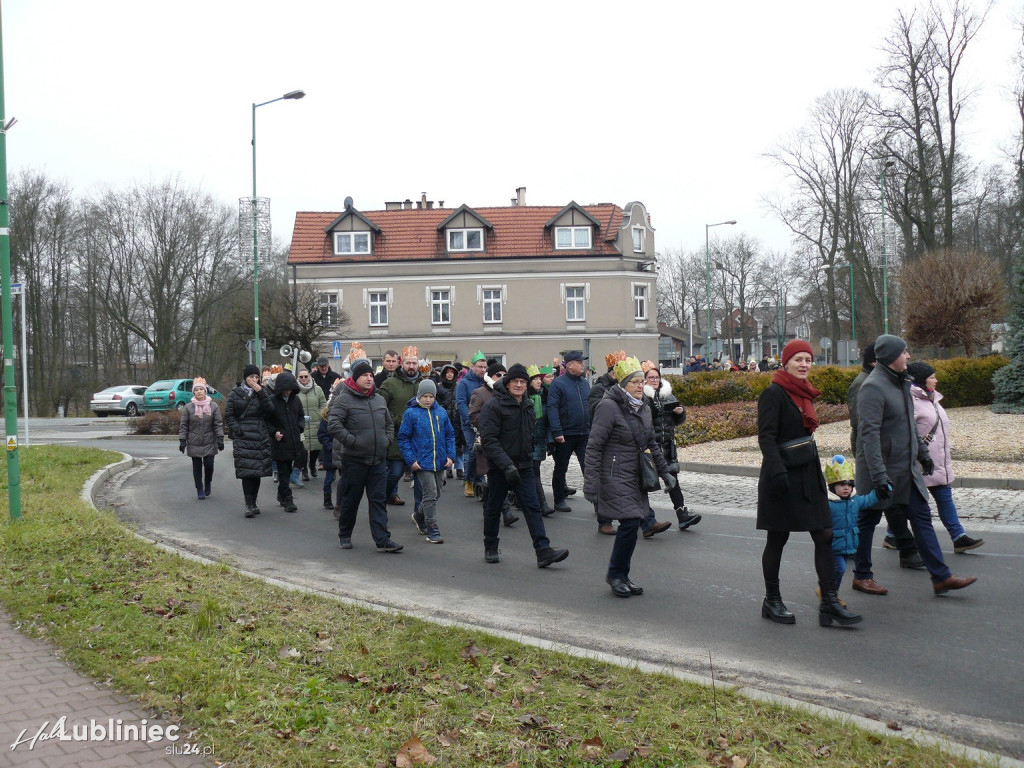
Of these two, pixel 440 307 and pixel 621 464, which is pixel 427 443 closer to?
pixel 621 464

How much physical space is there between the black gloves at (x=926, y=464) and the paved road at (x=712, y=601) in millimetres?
905

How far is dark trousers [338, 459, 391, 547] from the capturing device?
994 cm

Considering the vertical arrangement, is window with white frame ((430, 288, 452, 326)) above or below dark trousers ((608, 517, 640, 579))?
above

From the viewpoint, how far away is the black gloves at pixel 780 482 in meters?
6.50

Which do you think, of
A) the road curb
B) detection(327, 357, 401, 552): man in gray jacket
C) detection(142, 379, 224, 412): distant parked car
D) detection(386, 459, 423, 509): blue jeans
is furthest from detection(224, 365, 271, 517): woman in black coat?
detection(142, 379, 224, 412): distant parked car

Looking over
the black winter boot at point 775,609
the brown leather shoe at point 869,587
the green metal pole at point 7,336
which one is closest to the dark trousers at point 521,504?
the black winter boot at point 775,609

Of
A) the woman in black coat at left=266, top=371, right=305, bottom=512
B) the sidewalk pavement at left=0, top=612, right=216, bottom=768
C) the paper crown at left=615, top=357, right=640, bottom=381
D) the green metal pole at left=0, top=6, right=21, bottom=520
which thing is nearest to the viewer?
the sidewalk pavement at left=0, top=612, right=216, bottom=768

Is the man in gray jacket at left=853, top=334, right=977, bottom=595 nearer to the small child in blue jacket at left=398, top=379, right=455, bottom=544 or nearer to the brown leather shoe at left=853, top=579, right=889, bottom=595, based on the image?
the brown leather shoe at left=853, top=579, right=889, bottom=595

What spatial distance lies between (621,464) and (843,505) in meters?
1.77

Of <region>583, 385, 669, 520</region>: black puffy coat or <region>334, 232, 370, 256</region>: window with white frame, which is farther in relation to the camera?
<region>334, 232, 370, 256</region>: window with white frame

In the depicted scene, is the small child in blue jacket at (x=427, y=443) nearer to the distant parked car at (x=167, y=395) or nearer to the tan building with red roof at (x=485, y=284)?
the distant parked car at (x=167, y=395)

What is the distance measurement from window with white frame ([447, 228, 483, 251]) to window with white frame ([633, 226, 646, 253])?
8.93 metres

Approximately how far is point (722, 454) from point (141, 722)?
1455 cm

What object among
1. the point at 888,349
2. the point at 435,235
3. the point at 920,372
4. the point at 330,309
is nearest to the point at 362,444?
the point at 888,349
